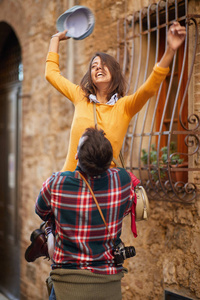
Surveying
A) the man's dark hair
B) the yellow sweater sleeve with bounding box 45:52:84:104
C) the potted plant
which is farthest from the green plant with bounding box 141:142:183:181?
the man's dark hair

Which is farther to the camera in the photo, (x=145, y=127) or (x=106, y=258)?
(x=145, y=127)

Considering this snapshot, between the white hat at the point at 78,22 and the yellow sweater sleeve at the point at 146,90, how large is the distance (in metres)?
0.57

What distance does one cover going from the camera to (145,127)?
389cm

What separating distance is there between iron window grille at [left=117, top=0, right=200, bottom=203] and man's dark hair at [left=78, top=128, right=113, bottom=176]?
1241 mm

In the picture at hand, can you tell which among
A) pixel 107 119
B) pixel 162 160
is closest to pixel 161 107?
pixel 162 160

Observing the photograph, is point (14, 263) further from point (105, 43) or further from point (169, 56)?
point (169, 56)

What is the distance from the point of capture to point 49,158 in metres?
5.11

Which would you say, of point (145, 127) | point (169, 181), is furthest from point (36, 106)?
point (169, 181)

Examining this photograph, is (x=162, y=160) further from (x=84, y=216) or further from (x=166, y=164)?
(x=84, y=216)

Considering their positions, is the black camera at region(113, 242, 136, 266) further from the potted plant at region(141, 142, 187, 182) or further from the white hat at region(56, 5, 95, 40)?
the white hat at region(56, 5, 95, 40)

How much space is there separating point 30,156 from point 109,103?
3229 mm

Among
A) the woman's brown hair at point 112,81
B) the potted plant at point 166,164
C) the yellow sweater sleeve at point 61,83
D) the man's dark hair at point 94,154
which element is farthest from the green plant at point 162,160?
the man's dark hair at point 94,154

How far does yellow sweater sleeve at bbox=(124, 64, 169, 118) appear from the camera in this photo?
2150 millimetres

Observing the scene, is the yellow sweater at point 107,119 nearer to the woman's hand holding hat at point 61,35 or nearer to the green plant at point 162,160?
the woman's hand holding hat at point 61,35
